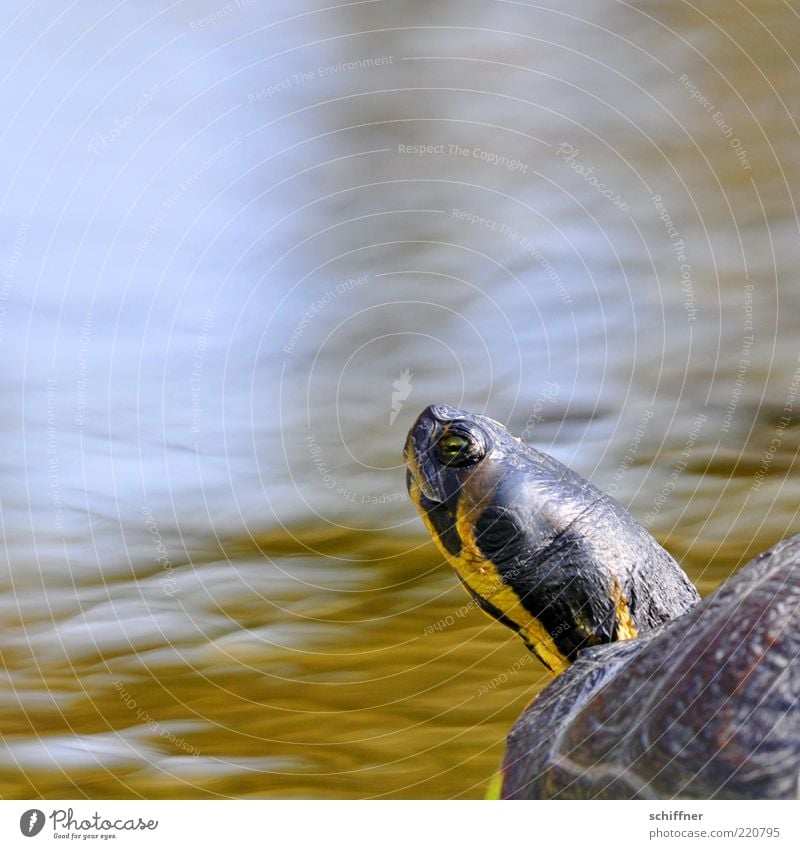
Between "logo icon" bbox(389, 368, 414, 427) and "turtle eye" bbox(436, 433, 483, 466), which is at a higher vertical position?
"logo icon" bbox(389, 368, 414, 427)

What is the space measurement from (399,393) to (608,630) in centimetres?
85

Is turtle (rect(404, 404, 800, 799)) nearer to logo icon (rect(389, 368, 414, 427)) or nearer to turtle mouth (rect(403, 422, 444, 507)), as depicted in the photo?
turtle mouth (rect(403, 422, 444, 507))

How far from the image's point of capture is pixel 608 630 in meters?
0.66

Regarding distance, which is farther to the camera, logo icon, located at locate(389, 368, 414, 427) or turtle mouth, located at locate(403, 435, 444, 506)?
logo icon, located at locate(389, 368, 414, 427)

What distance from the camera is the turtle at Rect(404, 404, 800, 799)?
0.44 meters
